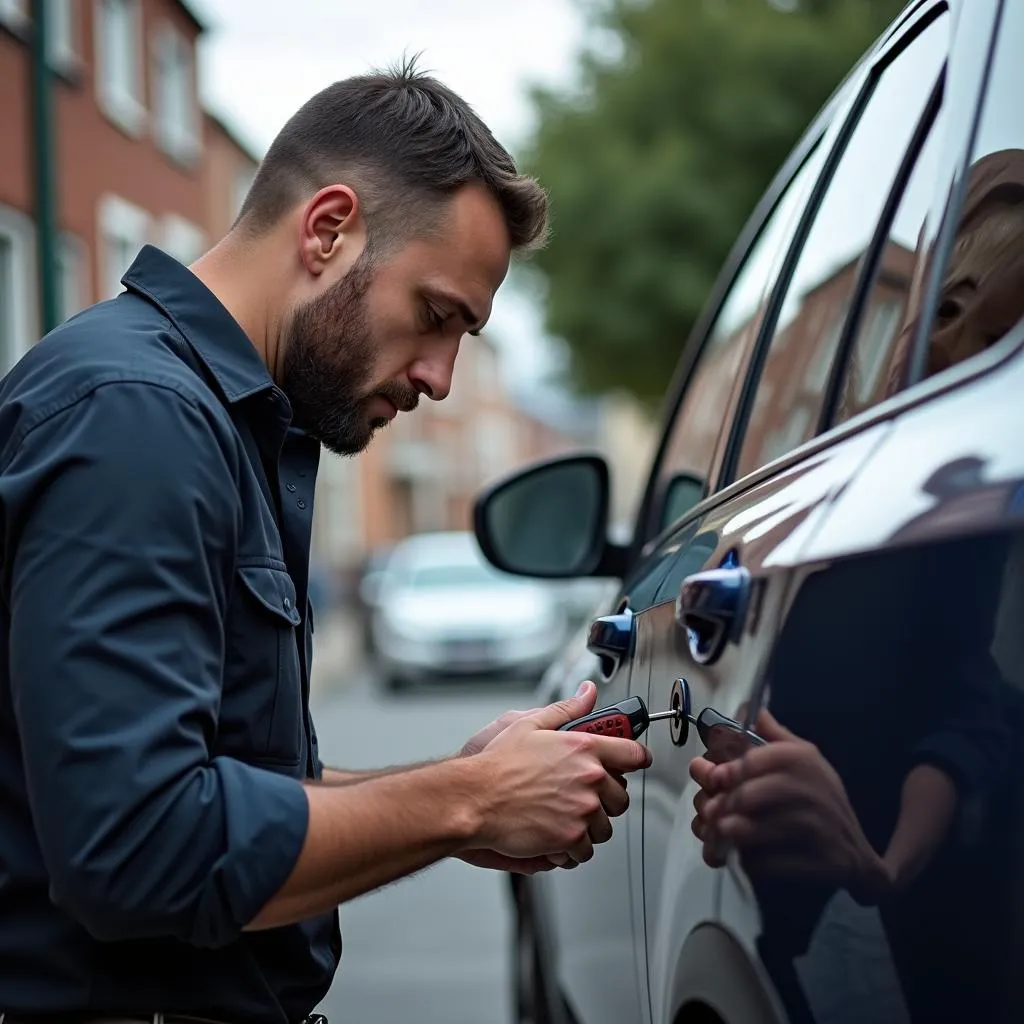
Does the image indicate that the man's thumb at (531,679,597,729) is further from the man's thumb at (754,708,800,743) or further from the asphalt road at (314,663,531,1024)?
the asphalt road at (314,663,531,1024)

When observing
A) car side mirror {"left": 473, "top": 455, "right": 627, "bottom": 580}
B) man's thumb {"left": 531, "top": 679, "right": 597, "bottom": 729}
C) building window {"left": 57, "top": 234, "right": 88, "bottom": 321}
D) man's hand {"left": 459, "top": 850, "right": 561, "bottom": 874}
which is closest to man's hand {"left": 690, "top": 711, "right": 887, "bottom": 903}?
man's thumb {"left": 531, "top": 679, "right": 597, "bottom": 729}

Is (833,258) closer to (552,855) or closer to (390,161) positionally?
(390,161)

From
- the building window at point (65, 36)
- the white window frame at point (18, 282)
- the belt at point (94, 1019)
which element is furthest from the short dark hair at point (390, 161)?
the building window at point (65, 36)

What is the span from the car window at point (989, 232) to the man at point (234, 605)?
61 cm

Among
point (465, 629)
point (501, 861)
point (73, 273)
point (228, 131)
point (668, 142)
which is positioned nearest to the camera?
point (501, 861)

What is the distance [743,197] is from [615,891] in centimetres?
2144

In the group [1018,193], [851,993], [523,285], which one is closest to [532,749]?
[851,993]

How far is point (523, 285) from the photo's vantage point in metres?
26.5

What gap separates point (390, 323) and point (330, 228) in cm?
12

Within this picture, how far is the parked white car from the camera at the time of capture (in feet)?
53.0

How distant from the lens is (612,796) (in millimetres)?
1784

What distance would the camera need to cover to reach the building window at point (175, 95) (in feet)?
67.4

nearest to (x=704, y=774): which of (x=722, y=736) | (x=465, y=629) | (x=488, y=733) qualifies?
(x=722, y=736)

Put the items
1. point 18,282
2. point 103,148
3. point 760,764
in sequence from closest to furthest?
point 760,764, point 18,282, point 103,148
